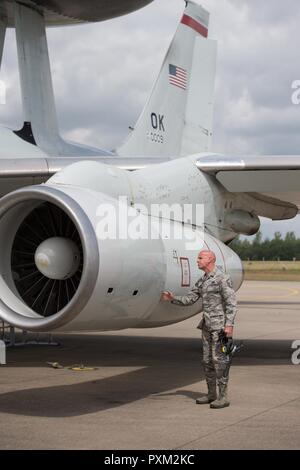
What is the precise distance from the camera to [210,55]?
667 inches

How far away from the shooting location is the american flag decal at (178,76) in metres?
15.8

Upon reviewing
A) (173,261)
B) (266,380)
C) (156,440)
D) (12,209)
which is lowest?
(266,380)

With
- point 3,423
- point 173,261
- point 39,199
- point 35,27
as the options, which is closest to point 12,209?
point 39,199

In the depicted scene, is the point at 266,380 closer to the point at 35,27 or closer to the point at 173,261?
the point at 173,261

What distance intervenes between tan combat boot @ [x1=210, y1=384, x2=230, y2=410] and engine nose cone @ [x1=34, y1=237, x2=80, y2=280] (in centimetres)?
193

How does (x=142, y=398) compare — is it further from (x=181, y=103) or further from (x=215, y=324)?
(x=181, y=103)

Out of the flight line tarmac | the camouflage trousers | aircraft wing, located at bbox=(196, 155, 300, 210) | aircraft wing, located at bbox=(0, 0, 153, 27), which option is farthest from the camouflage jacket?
aircraft wing, located at bbox=(0, 0, 153, 27)

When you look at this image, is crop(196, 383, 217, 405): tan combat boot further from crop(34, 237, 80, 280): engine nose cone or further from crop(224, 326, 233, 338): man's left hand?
crop(34, 237, 80, 280): engine nose cone

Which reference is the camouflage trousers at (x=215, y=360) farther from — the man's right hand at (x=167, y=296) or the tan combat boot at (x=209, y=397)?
the man's right hand at (x=167, y=296)

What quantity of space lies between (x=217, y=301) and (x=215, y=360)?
608 millimetres

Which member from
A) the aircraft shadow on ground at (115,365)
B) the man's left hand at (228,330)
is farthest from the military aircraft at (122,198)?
the man's left hand at (228,330)

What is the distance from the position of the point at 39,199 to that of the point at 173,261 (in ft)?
5.69

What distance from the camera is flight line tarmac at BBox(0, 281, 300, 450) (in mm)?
6438
